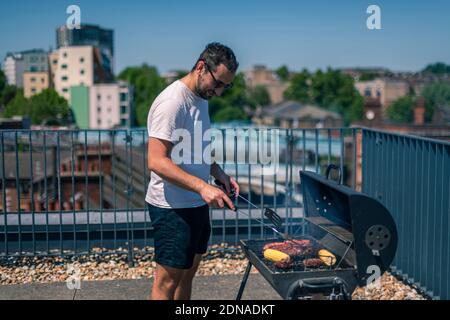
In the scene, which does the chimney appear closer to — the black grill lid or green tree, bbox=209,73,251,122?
green tree, bbox=209,73,251,122

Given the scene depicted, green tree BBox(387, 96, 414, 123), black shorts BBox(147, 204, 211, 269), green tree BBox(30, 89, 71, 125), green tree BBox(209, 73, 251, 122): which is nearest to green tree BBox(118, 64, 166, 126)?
green tree BBox(209, 73, 251, 122)

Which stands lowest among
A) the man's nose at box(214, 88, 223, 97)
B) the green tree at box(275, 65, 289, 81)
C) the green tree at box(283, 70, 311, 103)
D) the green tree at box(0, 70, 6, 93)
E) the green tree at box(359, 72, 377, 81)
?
the man's nose at box(214, 88, 223, 97)

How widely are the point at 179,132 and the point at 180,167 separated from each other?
22 cm

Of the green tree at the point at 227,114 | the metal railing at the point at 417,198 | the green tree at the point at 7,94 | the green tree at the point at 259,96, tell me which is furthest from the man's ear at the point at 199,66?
the green tree at the point at 259,96

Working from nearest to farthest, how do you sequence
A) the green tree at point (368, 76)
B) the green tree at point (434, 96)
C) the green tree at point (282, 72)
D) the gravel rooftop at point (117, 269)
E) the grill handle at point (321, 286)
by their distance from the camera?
the grill handle at point (321, 286) < the gravel rooftop at point (117, 269) < the green tree at point (434, 96) < the green tree at point (368, 76) < the green tree at point (282, 72)

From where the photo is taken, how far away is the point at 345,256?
3.95 m

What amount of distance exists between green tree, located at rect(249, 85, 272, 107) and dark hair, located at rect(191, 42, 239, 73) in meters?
112

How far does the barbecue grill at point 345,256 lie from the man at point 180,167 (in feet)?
1.81

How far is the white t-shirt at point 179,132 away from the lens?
371 centimetres

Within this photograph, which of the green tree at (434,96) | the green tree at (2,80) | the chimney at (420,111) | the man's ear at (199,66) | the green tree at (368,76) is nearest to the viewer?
the man's ear at (199,66)

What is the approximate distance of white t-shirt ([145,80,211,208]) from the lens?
371 cm

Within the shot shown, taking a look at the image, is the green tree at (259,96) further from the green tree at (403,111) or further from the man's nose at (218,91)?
the man's nose at (218,91)

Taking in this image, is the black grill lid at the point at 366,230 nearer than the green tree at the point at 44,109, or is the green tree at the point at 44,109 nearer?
the black grill lid at the point at 366,230

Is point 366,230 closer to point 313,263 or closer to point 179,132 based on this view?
point 313,263
